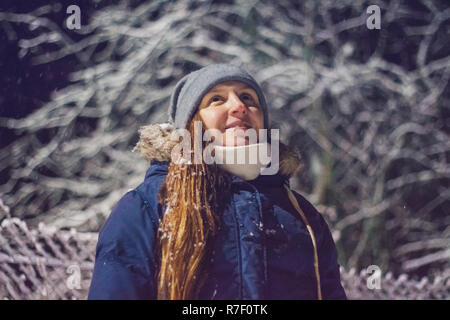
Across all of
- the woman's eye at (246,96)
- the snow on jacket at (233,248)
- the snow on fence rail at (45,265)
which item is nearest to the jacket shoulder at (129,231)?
the snow on jacket at (233,248)

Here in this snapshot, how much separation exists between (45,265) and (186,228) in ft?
7.80

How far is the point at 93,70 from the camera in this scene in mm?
4480

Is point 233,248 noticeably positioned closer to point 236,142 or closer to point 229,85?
point 236,142

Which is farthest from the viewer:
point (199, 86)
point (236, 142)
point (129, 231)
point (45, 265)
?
point (45, 265)

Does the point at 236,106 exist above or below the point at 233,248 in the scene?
above

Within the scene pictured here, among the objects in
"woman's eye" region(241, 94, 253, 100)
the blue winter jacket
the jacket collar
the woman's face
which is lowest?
the blue winter jacket

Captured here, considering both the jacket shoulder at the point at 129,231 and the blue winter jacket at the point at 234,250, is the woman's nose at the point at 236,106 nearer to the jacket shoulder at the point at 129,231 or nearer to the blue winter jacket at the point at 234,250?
the blue winter jacket at the point at 234,250

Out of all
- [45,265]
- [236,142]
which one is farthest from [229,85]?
[45,265]

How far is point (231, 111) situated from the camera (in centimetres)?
157

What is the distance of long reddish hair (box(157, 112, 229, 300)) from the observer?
4.39ft

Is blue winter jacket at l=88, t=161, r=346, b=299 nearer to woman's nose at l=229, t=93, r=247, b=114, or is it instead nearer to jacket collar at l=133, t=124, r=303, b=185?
jacket collar at l=133, t=124, r=303, b=185

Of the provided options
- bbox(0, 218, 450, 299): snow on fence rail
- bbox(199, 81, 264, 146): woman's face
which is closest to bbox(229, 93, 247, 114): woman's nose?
bbox(199, 81, 264, 146): woman's face
